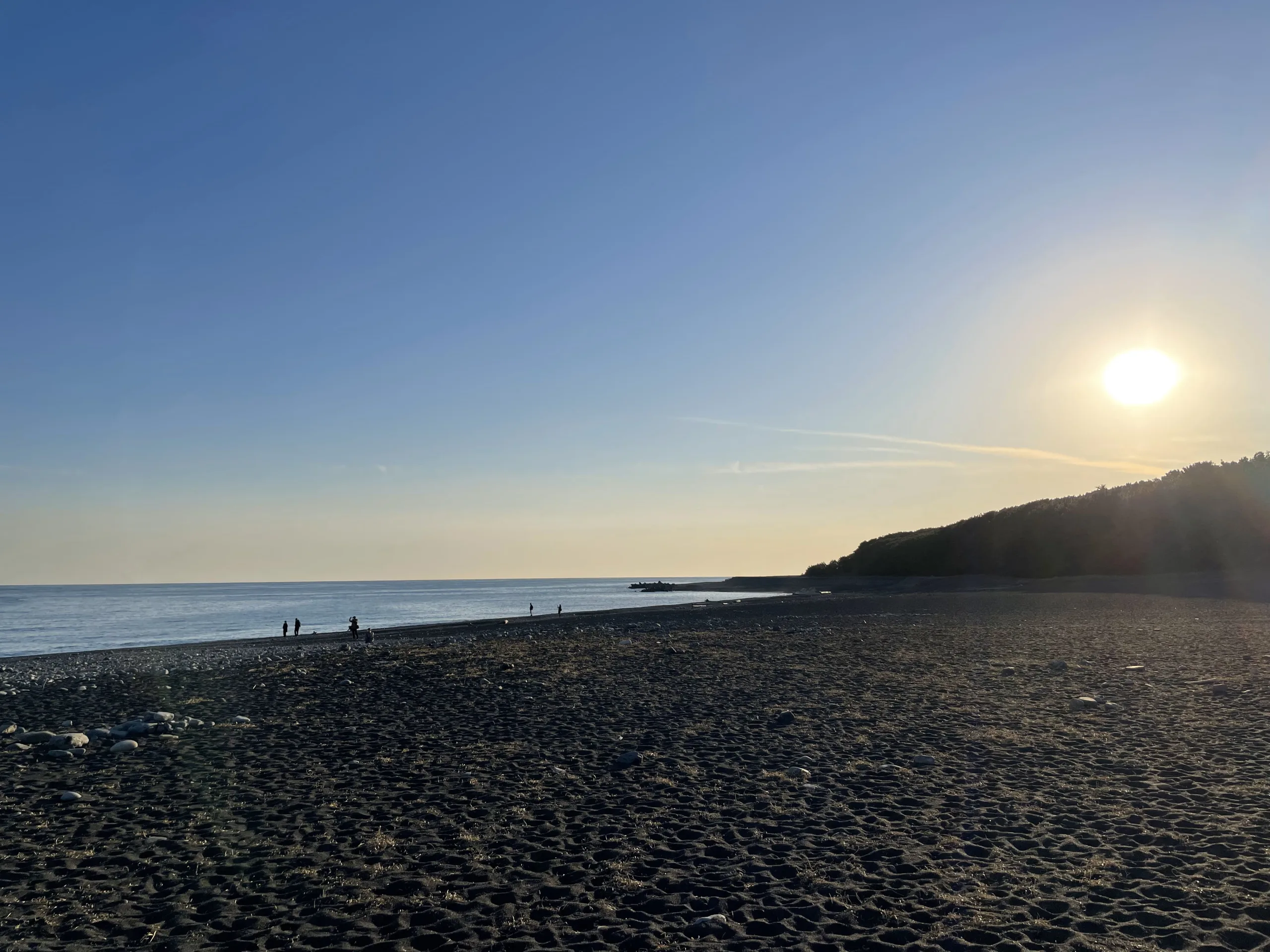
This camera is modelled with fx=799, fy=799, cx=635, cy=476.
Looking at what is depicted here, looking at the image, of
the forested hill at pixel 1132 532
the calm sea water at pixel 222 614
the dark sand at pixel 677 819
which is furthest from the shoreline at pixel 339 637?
the forested hill at pixel 1132 532

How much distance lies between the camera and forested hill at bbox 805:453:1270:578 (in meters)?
54.8

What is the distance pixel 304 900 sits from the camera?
7059mm

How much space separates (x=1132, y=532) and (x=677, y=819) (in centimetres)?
6608

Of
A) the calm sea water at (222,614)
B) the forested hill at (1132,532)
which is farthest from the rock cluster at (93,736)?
the forested hill at (1132,532)

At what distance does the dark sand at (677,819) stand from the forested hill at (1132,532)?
43.8 metres

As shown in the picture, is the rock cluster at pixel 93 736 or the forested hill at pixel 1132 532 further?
the forested hill at pixel 1132 532

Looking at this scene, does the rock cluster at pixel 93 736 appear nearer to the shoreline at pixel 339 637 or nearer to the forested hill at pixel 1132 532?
the shoreline at pixel 339 637

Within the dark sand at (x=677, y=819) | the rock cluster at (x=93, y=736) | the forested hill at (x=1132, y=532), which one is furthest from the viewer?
the forested hill at (x=1132, y=532)

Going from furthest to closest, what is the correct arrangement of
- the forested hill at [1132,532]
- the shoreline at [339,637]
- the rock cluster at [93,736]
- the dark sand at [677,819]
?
the forested hill at [1132,532] → the shoreline at [339,637] → the rock cluster at [93,736] → the dark sand at [677,819]

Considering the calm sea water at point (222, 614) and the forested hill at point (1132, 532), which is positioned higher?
the forested hill at point (1132, 532)

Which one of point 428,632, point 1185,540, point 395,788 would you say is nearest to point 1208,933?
point 395,788

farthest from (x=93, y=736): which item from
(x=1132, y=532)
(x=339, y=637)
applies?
(x=1132, y=532)

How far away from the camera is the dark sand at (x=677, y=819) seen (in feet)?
21.0

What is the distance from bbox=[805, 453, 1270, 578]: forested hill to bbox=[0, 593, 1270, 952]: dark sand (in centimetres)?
4384
